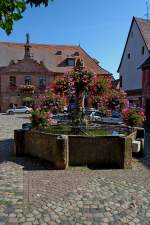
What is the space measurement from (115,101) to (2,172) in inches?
258

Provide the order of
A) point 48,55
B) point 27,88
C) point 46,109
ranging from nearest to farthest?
point 46,109, point 27,88, point 48,55

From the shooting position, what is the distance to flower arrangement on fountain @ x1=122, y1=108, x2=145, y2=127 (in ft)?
42.8

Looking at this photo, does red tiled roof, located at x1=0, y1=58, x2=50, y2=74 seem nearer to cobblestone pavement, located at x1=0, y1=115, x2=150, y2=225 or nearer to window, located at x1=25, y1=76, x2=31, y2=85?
window, located at x1=25, y1=76, x2=31, y2=85

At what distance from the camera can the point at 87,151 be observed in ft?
32.5

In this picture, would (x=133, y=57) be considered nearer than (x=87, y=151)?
No

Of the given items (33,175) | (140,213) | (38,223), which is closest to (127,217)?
(140,213)

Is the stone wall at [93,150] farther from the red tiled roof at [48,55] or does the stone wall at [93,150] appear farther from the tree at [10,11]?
the red tiled roof at [48,55]

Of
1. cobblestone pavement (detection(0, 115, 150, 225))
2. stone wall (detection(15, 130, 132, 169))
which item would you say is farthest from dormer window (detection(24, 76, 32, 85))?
cobblestone pavement (detection(0, 115, 150, 225))

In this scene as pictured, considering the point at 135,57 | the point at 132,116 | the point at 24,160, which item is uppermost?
the point at 135,57

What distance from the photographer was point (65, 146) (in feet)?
30.7

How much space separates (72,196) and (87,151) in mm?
3152

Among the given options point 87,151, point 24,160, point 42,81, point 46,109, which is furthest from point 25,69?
point 87,151

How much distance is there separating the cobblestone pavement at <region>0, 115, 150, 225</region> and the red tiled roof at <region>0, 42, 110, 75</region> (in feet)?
141

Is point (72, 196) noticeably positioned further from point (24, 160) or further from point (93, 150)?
point (24, 160)
